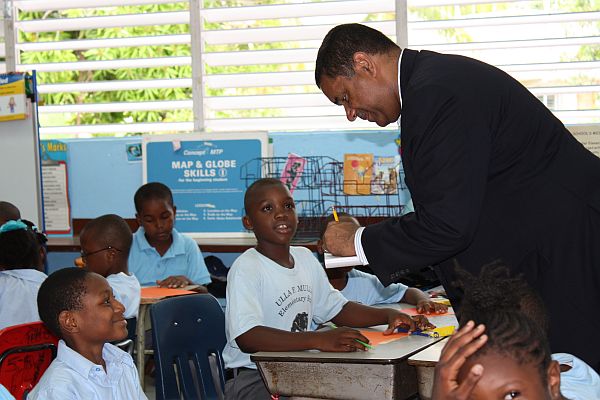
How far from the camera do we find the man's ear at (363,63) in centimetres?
204

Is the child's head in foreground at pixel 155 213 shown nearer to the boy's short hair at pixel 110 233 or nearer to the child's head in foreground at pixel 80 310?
the boy's short hair at pixel 110 233

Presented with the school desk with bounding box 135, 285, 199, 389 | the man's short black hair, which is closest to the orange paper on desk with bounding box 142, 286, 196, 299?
the school desk with bounding box 135, 285, 199, 389

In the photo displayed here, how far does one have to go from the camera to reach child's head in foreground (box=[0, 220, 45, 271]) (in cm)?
381

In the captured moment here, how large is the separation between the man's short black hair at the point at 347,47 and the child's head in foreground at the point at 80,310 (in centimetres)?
112

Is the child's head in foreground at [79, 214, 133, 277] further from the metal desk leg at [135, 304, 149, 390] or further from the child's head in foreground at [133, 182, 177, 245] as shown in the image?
the child's head in foreground at [133, 182, 177, 245]

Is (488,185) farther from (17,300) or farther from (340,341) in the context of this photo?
(17,300)

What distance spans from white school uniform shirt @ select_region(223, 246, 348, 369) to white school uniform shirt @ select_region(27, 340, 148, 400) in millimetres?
362

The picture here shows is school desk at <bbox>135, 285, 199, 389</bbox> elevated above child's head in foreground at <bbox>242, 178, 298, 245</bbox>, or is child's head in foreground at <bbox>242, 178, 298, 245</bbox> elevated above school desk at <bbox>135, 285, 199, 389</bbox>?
child's head in foreground at <bbox>242, 178, 298, 245</bbox>

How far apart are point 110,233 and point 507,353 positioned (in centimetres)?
284

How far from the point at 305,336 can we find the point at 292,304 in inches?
19.0

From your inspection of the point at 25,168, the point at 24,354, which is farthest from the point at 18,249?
the point at 25,168

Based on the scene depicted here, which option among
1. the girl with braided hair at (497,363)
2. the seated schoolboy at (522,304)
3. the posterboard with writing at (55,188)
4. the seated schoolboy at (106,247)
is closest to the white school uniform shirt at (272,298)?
the seated schoolboy at (106,247)

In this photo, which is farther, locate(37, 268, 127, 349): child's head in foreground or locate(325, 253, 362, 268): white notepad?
locate(37, 268, 127, 349): child's head in foreground

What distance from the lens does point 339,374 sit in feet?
7.79
